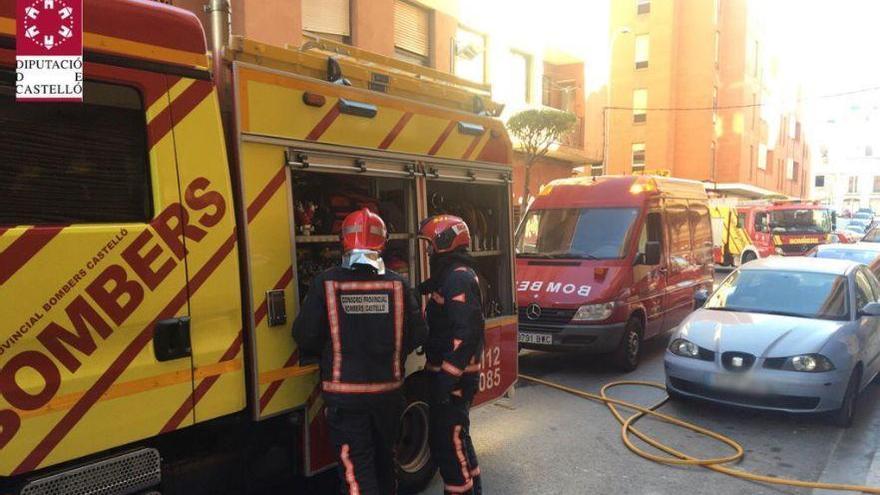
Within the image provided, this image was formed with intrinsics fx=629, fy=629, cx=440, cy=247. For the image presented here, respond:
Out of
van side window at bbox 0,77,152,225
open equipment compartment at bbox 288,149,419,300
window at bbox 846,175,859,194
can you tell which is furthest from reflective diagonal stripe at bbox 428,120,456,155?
window at bbox 846,175,859,194

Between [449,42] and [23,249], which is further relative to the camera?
[449,42]

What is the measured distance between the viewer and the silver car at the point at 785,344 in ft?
17.6

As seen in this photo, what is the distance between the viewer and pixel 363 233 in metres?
3.12

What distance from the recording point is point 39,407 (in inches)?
93.4

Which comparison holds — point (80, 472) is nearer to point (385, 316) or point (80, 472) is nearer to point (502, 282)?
point (385, 316)

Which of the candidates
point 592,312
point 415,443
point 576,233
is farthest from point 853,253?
point 415,443

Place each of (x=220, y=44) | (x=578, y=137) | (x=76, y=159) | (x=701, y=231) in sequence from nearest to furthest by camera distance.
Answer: (x=76, y=159)
(x=220, y=44)
(x=701, y=231)
(x=578, y=137)

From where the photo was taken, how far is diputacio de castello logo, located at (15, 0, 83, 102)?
2.37 m

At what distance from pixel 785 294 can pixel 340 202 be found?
500 cm

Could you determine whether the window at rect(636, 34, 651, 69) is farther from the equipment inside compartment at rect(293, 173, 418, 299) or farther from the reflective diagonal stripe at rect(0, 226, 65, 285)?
the reflective diagonal stripe at rect(0, 226, 65, 285)

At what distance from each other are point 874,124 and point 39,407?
280 feet

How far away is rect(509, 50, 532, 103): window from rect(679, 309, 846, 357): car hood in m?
11.6

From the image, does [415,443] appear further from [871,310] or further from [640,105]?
[640,105]

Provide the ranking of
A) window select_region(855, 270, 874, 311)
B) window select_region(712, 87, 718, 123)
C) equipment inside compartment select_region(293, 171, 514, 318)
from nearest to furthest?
1. equipment inside compartment select_region(293, 171, 514, 318)
2. window select_region(855, 270, 874, 311)
3. window select_region(712, 87, 718, 123)
